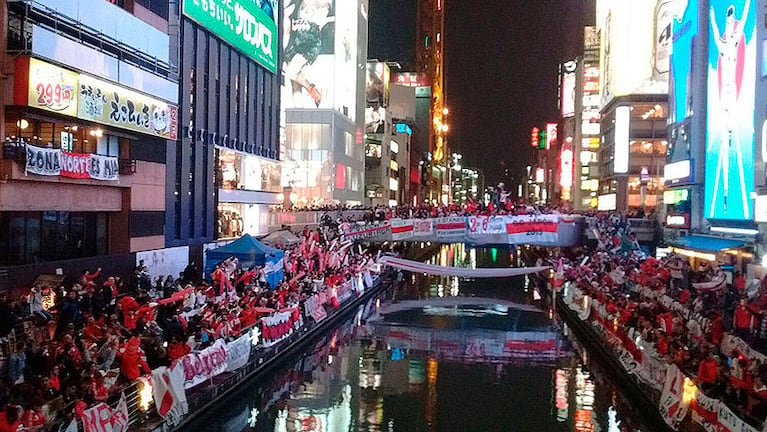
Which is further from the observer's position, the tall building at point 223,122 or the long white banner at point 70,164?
the tall building at point 223,122

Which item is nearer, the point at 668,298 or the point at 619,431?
the point at 619,431

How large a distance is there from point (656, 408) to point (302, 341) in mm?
14282

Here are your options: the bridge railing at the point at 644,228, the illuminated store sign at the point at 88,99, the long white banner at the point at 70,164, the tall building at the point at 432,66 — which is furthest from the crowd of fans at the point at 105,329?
the tall building at the point at 432,66

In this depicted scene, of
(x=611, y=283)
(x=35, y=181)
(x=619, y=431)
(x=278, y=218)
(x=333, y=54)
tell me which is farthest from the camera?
(x=333, y=54)

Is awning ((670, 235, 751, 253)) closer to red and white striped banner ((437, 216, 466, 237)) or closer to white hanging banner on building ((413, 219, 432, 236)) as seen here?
red and white striped banner ((437, 216, 466, 237))

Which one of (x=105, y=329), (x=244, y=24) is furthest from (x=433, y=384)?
(x=244, y=24)

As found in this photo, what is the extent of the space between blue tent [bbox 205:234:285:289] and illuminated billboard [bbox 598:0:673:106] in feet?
211

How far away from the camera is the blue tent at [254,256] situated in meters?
33.2

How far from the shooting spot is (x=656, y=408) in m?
20.0

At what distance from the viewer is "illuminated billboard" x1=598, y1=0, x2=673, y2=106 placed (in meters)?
86.6

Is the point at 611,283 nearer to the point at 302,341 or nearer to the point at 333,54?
the point at 302,341

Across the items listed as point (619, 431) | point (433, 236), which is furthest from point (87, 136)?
point (433, 236)

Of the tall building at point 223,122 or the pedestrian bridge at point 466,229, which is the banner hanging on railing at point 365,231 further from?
the tall building at point 223,122

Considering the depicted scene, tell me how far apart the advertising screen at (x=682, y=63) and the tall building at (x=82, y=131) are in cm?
3422
